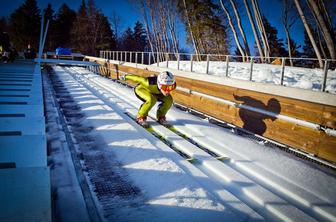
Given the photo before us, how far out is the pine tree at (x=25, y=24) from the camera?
62500 mm

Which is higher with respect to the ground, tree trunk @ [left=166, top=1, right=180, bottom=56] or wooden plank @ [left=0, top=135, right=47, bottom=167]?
tree trunk @ [left=166, top=1, right=180, bottom=56]

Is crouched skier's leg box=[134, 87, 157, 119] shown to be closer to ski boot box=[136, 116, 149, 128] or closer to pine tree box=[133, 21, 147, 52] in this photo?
ski boot box=[136, 116, 149, 128]

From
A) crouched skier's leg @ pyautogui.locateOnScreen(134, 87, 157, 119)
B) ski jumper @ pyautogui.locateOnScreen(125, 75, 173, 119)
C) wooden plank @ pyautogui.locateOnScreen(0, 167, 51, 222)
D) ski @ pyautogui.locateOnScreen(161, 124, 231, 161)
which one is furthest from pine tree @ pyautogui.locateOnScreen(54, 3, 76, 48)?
wooden plank @ pyautogui.locateOnScreen(0, 167, 51, 222)

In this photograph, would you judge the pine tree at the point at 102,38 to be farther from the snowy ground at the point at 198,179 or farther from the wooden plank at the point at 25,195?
the wooden plank at the point at 25,195

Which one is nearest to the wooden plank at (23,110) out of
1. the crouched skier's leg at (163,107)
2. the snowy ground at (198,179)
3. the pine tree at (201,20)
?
the snowy ground at (198,179)

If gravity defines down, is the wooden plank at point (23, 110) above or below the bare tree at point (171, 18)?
below

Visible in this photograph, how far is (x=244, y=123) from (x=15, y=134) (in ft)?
15.0

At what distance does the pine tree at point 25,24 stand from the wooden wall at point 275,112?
68.0 metres

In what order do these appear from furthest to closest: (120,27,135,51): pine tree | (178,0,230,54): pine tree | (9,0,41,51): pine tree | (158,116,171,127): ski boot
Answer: (120,27,135,51): pine tree, (9,0,41,51): pine tree, (178,0,230,54): pine tree, (158,116,171,127): ski boot

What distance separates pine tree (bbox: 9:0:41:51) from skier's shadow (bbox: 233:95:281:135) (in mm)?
69567

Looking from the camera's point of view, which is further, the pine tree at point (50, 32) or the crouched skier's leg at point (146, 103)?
the pine tree at point (50, 32)

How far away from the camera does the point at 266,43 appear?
62.8ft

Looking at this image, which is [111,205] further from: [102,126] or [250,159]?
[102,126]

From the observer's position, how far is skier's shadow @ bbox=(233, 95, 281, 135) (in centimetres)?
516
